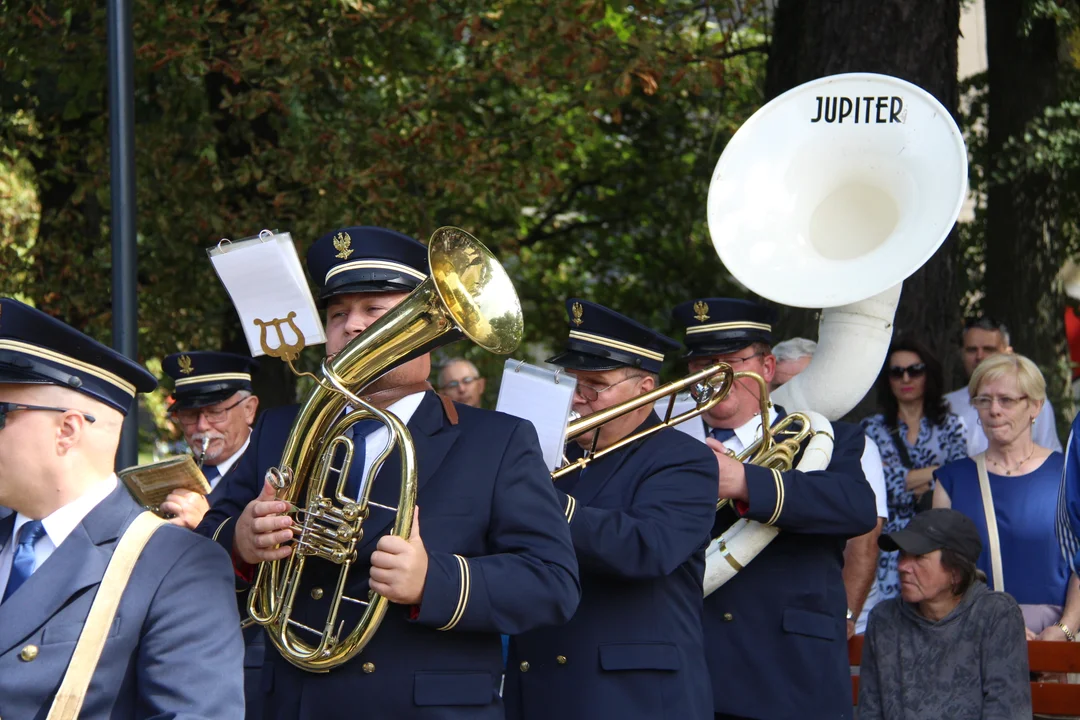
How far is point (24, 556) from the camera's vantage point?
3.02 metres

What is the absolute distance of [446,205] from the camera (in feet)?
39.9

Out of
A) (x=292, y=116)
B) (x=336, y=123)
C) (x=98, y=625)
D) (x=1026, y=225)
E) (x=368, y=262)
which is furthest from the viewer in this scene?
(x=1026, y=225)

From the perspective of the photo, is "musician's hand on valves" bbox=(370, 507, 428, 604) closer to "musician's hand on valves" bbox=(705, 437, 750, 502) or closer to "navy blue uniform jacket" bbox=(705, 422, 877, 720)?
"musician's hand on valves" bbox=(705, 437, 750, 502)

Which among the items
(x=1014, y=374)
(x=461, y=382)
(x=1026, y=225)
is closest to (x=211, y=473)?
(x=1014, y=374)

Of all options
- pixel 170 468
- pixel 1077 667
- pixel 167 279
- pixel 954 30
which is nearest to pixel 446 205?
pixel 167 279

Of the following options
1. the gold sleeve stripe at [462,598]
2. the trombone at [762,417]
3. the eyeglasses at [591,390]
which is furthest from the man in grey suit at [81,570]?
the trombone at [762,417]

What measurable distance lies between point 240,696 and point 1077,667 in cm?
393

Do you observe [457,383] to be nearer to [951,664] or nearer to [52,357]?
[951,664]

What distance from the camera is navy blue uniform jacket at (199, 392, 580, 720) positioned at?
11.9 ft

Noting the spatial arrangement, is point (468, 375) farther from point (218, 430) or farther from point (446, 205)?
point (218, 430)

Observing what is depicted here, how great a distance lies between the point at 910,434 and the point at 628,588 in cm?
323

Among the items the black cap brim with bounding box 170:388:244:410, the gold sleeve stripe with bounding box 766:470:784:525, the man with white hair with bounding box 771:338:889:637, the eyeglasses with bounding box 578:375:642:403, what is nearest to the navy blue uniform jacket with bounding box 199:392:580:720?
the eyeglasses with bounding box 578:375:642:403

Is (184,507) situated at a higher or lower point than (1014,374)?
lower

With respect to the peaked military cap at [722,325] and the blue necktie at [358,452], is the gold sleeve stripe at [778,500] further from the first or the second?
the blue necktie at [358,452]
